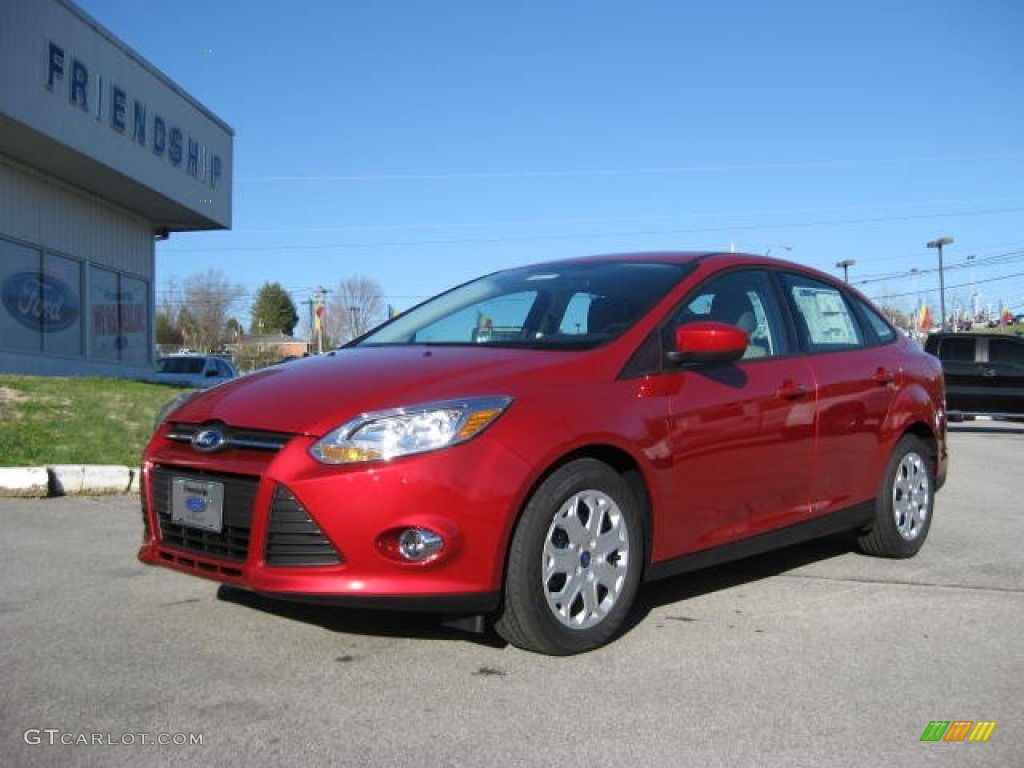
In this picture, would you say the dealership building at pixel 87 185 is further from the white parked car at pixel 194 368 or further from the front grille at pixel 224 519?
the front grille at pixel 224 519

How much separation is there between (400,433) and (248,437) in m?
0.62

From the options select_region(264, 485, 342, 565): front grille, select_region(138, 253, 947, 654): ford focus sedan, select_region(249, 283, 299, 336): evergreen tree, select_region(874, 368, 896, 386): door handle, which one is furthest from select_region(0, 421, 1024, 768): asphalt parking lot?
select_region(249, 283, 299, 336): evergreen tree

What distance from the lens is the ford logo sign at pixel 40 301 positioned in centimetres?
1736

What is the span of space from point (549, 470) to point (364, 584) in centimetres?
79

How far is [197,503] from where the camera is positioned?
11.9ft

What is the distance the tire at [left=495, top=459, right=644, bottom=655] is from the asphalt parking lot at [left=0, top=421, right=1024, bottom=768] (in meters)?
0.12

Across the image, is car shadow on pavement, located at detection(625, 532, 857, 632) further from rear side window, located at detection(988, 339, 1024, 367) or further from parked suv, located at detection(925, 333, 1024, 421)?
rear side window, located at detection(988, 339, 1024, 367)

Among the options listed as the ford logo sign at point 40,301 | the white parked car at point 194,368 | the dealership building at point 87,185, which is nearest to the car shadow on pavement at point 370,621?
the dealership building at point 87,185

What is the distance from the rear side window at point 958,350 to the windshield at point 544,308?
45.9 ft

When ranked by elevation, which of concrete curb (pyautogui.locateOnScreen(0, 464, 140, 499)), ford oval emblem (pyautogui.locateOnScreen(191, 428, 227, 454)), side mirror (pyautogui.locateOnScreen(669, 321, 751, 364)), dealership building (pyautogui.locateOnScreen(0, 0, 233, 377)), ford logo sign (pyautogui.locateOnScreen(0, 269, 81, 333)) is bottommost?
concrete curb (pyautogui.locateOnScreen(0, 464, 140, 499))

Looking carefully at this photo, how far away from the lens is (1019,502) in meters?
7.94

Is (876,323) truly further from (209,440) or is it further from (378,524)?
(209,440)

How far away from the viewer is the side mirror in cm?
399

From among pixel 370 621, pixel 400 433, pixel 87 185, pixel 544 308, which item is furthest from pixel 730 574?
pixel 87 185
